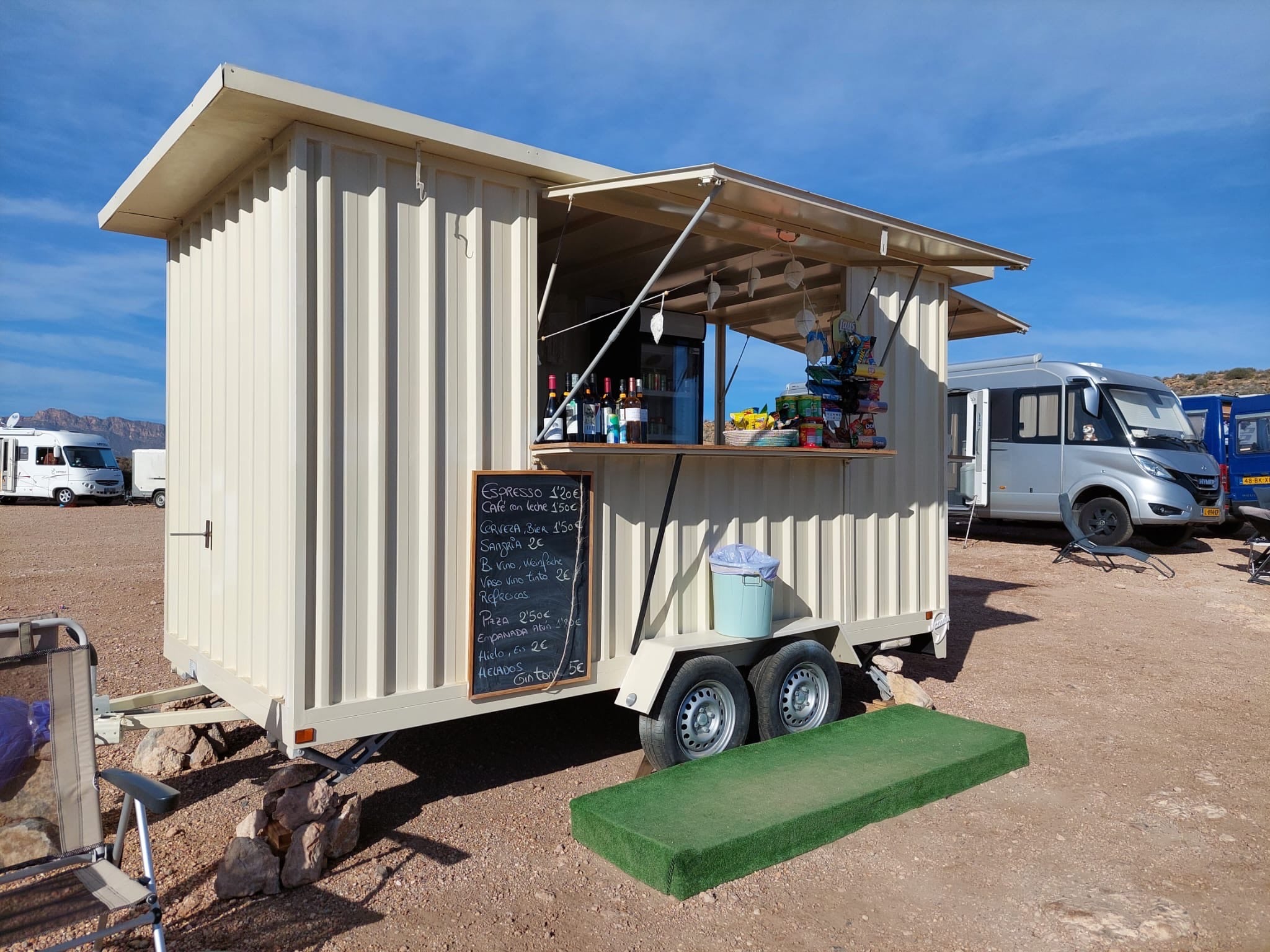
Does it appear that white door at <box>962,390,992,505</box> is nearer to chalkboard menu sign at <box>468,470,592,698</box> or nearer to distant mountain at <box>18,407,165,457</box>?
chalkboard menu sign at <box>468,470,592,698</box>

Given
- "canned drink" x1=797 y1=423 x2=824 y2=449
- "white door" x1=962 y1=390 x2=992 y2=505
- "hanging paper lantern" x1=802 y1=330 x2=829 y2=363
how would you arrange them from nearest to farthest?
1. "canned drink" x1=797 y1=423 x2=824 y2=449
2. "hanging paper lantern" x1=802 y1=330 x2=829 y2=363
3. "white door" x1=962 y1=390 x2=992 y2=505

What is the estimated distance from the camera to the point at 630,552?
4512 millimetres

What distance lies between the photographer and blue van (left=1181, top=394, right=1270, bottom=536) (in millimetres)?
15445

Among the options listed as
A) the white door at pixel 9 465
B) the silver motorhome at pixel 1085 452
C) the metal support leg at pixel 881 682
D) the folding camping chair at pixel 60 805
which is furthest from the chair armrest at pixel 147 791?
the white door at pixel 9 465

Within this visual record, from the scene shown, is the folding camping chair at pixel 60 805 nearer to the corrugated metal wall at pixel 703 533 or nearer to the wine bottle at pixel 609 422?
the corrugated metal wall at pixel 703 533

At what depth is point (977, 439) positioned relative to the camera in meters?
13.6

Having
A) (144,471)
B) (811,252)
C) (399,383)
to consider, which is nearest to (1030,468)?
(811,252)

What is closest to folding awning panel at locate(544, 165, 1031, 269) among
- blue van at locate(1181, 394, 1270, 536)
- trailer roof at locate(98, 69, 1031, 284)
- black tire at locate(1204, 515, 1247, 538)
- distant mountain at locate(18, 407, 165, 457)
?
trailer roof at locate(98, 69, 1031, 284)

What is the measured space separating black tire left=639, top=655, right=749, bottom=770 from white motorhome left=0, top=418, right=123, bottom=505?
79.7 feet

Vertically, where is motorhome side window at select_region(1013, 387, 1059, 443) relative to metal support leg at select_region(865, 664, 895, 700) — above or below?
above

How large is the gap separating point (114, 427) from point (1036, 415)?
138m

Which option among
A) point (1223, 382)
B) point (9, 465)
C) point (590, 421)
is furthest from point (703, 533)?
point (1223, 382)

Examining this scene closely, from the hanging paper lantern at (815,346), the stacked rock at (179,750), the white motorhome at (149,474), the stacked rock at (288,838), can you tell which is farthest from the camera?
the white motorhome at (149,474)

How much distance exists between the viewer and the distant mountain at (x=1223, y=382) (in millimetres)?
36094
